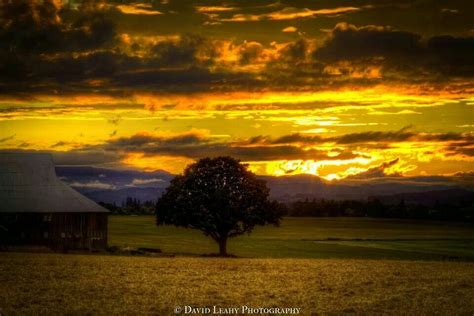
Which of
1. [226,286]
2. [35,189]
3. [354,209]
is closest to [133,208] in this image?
[354,209]

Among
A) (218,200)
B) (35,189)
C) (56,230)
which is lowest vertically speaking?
(56,230)

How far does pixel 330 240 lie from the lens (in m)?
102

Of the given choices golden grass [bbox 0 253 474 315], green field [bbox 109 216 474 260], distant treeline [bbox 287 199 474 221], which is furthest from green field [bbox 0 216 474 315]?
distant treeline [bbox 287 199 474 221]

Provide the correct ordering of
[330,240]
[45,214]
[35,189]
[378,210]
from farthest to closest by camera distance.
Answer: [378,210] → [330,240] → [35,189] → [45,214]

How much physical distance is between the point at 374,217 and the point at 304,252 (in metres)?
71.1

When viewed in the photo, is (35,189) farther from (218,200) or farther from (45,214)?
(218,200)

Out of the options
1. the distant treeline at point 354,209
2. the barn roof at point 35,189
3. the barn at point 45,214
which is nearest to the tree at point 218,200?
the barn at point 45,214

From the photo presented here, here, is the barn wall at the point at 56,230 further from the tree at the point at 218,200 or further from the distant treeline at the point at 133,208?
the distant treeline at the point at 133,208

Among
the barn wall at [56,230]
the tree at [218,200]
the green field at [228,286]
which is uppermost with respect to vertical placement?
the tree at [218,200]

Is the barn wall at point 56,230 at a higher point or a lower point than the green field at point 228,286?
higher

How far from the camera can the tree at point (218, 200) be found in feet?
220

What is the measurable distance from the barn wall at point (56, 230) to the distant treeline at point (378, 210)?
72.9 m

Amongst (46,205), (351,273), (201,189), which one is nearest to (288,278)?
(351,273)

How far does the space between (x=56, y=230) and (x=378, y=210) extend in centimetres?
8885
